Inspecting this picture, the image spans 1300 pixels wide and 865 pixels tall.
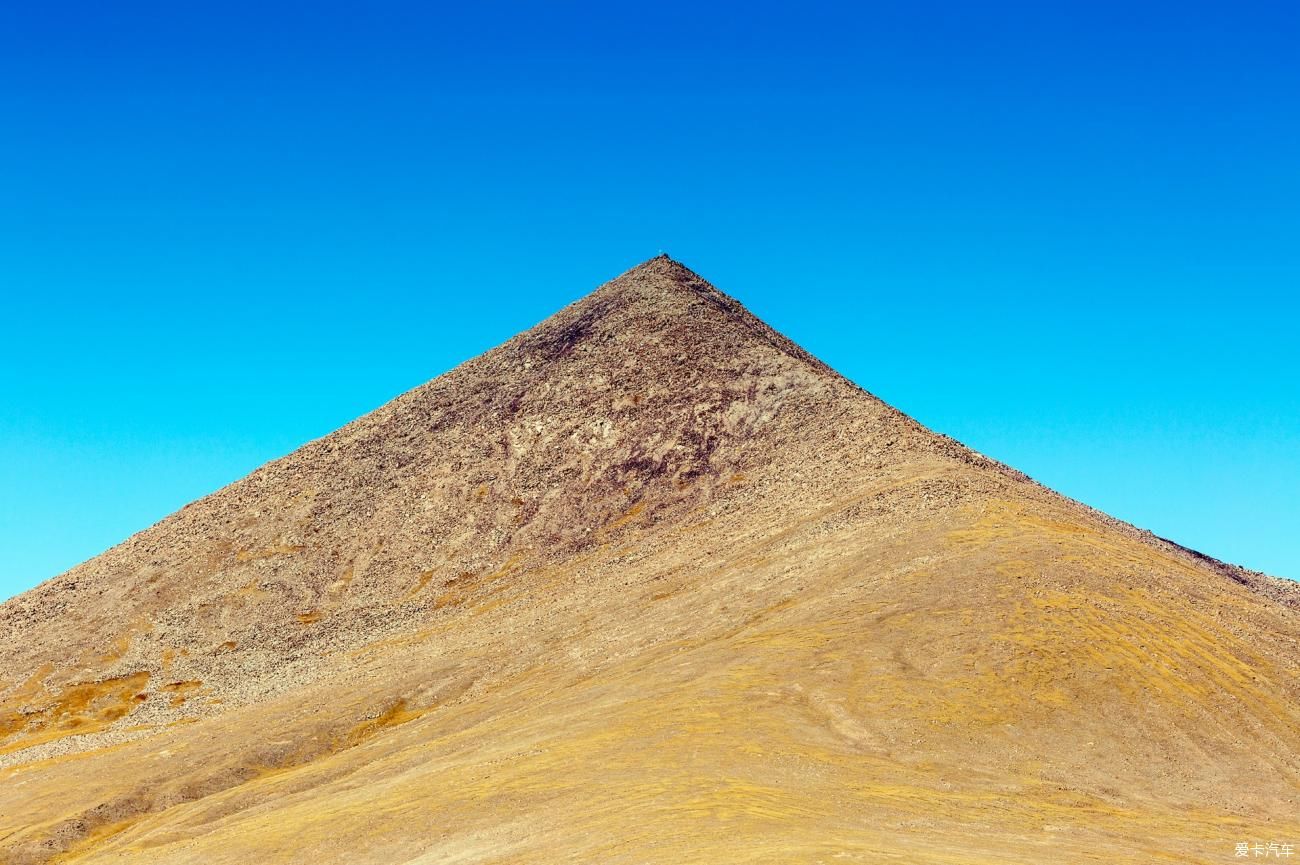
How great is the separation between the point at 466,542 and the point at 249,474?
112 feet

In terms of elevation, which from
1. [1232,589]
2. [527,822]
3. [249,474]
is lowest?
[527,822]

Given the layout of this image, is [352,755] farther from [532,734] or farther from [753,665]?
[753,665]

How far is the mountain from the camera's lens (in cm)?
4181

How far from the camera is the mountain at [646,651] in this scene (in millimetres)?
41812

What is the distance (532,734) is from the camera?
172ft

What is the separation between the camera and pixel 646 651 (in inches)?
2525

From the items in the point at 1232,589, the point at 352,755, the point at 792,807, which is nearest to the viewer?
the point at 792,807

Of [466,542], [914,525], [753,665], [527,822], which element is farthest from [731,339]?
[527,822]

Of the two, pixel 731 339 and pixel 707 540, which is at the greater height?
pixel 731 339

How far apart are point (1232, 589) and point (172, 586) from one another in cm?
8268

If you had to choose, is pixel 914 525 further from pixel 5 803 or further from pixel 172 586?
pixel 172 586

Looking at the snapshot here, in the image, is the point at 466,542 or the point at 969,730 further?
the point at 466,542

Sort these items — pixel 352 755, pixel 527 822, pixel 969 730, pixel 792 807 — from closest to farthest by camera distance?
1. pixel 792 807
2. pixel 527 822
3. pixel 969 730
4. pixel 352 755

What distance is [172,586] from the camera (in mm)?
99188
